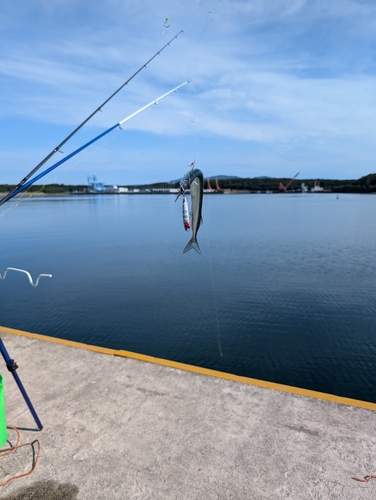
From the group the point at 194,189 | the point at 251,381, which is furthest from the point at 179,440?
the point at 194,189

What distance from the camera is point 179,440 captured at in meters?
3.81

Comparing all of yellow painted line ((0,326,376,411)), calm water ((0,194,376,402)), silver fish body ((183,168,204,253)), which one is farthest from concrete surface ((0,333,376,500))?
calm water ((0,194,376,402))

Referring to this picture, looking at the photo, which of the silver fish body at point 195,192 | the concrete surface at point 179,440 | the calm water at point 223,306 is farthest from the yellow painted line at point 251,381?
the calm water at point 223,306

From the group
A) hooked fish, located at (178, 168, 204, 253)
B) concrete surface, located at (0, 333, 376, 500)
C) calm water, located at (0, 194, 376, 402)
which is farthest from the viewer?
calm water, located at (0, 194, 376, 402)

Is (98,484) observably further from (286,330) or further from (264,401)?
(286,330)

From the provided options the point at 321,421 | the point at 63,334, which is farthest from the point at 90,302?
the point at 321,421

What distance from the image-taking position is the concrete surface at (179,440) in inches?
128

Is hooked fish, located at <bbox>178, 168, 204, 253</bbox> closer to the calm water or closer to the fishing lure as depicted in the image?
the fishing lure

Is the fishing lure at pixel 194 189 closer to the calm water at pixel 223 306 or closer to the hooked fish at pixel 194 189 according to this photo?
the hooked fish at pixel 194 189

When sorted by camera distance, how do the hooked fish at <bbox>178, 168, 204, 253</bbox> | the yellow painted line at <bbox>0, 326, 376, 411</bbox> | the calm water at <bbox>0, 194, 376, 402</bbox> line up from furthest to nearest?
1. the calm water at <bbox>0, 194, 376, 402</bbox>
2. the hooked fish at <bbox>178, 168, 204, 253</bbox>
3. the yellow painted line at <bbox>0, 326, 376, 411</bbox>

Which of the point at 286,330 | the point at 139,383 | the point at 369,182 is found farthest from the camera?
the point at 369,182

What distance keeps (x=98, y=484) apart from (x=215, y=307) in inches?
302

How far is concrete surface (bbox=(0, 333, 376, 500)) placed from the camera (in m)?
3.25

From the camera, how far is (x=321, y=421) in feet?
13.2
